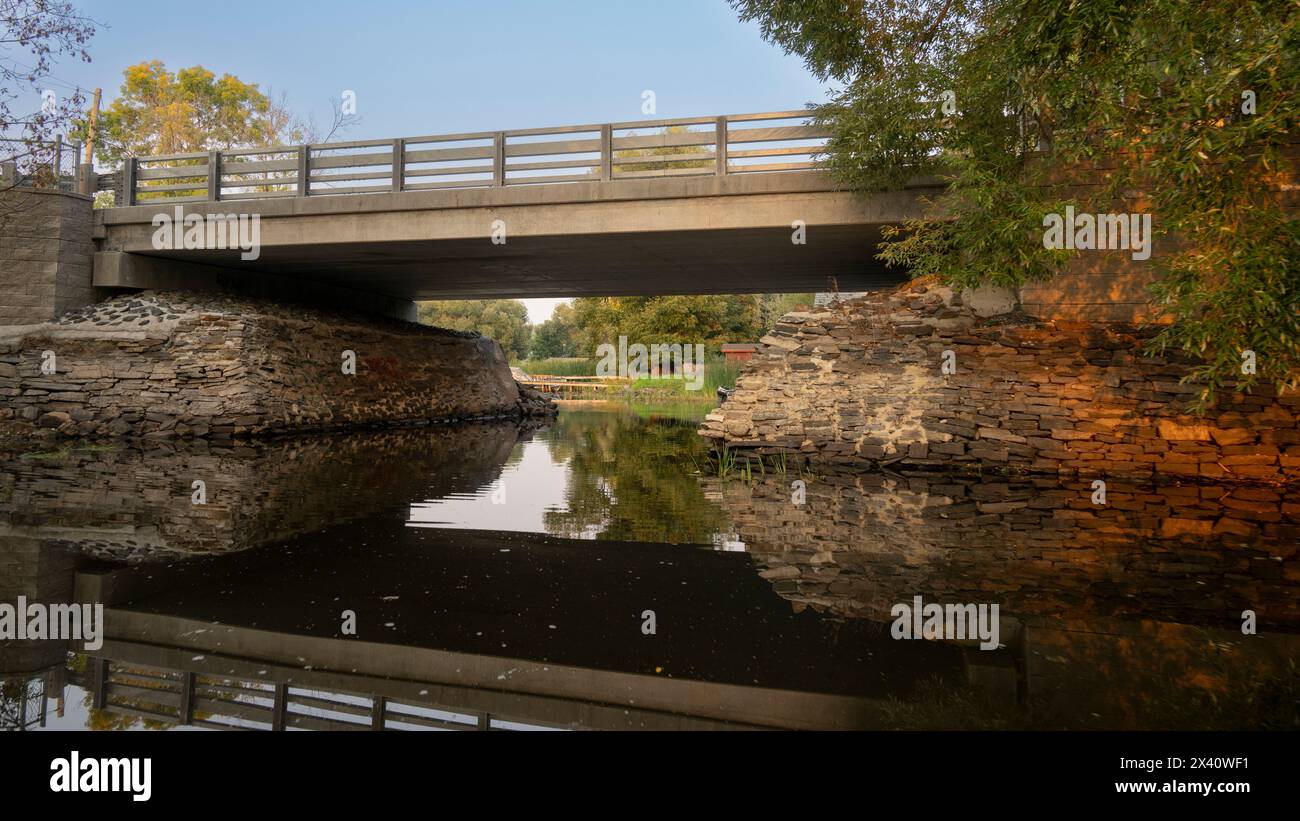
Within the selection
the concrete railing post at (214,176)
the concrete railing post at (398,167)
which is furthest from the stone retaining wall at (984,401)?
the concrete railing post at (214,176)

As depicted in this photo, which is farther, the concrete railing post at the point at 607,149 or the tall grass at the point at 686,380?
the tall grass at the point at 686,380

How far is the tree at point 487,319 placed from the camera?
6675 centimetres

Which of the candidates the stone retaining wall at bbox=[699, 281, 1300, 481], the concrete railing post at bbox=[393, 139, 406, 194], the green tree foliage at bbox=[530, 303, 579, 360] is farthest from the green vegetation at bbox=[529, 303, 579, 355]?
the stone retaining wall at bbox=[699, 281, 1300, 481]

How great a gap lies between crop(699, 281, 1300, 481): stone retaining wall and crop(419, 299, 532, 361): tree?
51727 millimetres

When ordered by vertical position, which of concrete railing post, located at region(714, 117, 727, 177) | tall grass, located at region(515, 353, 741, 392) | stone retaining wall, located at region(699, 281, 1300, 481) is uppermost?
concrete railing post, located at region(714, 117, 727, 177)

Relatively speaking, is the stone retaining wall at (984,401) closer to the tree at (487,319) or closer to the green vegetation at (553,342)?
the tree at (487,319)

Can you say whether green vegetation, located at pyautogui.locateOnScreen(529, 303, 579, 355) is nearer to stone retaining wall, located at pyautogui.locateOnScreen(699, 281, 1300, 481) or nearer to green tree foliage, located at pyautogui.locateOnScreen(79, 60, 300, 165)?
green tree foliage, located at pyautogui.locateOnScreen(79, 60, 300, 165)

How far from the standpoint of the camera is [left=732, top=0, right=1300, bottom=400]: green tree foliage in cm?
617

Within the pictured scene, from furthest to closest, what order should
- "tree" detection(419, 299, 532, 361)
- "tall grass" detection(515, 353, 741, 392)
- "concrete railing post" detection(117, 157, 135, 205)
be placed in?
"tree" detection(419, 299, 532, 361)
"tall grass" detection(515, 353, 741, 392)
"concrete railing post" detection(117, 157, 135, 205)

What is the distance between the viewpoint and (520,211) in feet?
45.1

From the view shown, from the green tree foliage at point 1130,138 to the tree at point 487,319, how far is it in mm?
53583

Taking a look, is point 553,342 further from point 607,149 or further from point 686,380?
point 607,149

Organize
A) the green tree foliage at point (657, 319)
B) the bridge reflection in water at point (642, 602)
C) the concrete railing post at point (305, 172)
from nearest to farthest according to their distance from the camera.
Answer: the bridge reflection in water at point (642, 602) → the concrete railing post at point (305, 172) → the green tree foliage at point (657, 319)

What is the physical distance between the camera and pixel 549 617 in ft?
14.3
